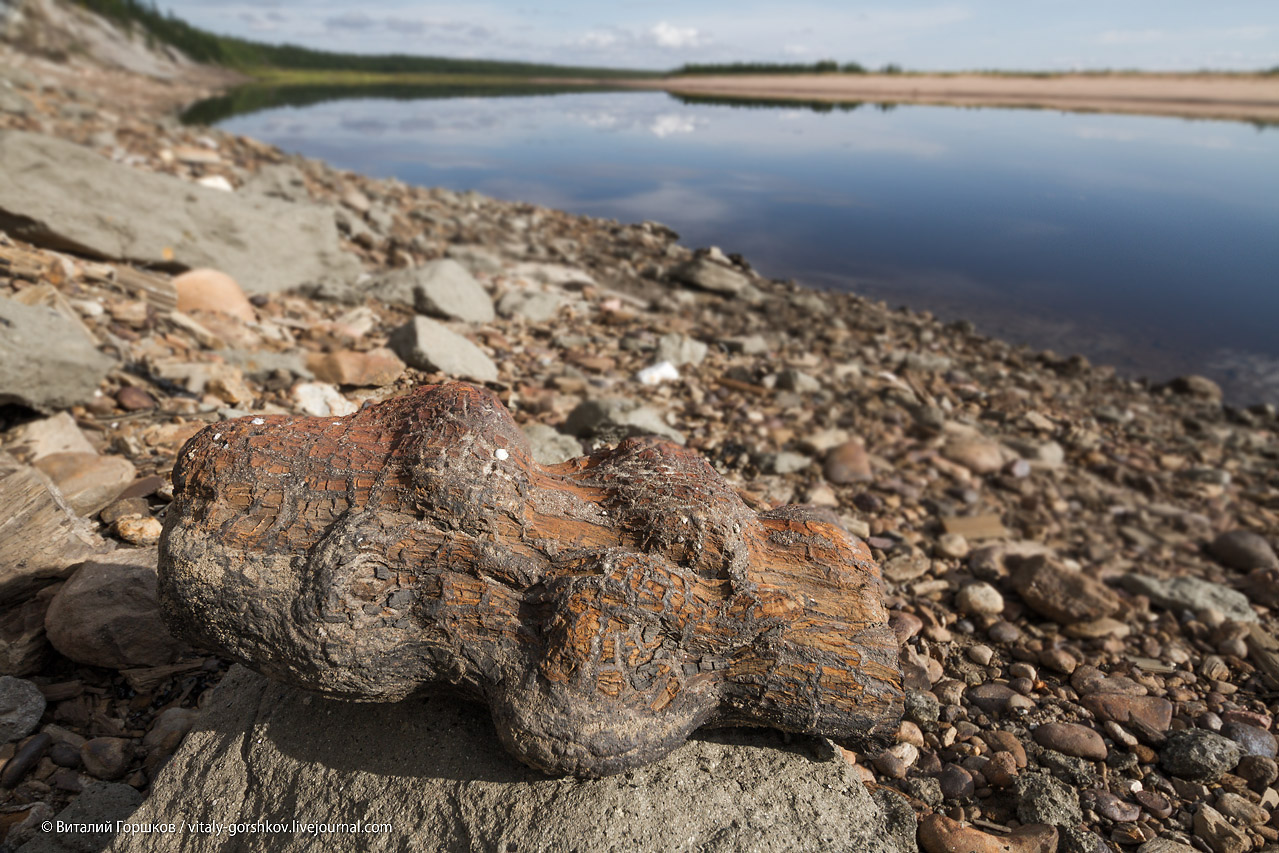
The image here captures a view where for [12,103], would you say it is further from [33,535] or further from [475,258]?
[33,535]

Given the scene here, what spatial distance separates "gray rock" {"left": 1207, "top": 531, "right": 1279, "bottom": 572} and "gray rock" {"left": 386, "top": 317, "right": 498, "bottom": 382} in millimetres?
5538

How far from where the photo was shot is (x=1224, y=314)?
9.53 metres

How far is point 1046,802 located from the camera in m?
2.52

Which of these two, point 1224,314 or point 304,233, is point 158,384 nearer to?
point 304,233

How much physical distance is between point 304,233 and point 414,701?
673 centimetres

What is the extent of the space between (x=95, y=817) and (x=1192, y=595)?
17.7 ft

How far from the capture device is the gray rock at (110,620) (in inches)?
105

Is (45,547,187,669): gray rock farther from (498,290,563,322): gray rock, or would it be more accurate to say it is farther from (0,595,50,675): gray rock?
(498,290,563,322): gray rock

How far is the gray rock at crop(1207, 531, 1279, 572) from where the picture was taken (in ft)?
15.9

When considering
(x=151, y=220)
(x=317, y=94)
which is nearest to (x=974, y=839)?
(x=151, y=220)

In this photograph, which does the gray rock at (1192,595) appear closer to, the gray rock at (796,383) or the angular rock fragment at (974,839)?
the angular rock fragment at (974,839)

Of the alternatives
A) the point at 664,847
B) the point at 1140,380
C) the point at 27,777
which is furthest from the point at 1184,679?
the point at 1140,380

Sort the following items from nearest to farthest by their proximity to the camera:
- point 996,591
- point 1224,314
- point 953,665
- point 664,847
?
point 664,847 < point 953,665 < point 996,591 < point 1224,314

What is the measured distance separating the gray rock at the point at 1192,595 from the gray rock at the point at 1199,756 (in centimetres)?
141
